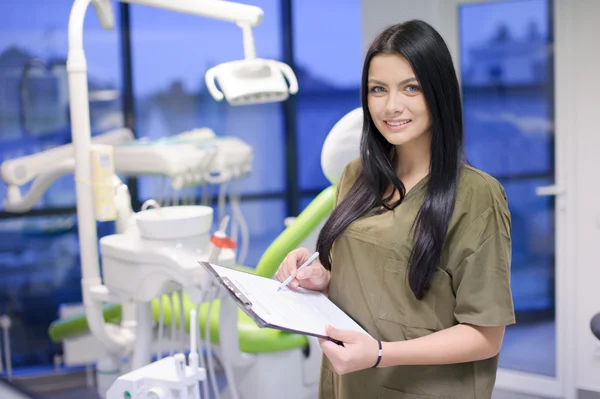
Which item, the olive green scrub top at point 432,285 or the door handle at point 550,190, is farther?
the door handle at point 550,190

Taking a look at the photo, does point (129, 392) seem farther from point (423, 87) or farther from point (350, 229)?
point (423, 87)

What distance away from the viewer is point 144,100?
15.3 feet

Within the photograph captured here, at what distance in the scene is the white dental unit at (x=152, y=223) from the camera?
217cm

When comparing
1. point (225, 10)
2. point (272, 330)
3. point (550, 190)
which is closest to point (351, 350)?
point (272, 330)

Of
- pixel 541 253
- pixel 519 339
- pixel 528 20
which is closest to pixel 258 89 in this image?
pixel 528 20

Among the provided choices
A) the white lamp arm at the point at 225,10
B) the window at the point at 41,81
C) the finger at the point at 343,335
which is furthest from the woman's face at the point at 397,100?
the window at the point at 41,81

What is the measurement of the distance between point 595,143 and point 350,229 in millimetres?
2132

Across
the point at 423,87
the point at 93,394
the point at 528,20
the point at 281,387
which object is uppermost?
the point at 528,20

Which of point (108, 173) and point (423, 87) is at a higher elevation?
point (423, 87)

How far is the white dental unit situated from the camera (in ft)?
7.13

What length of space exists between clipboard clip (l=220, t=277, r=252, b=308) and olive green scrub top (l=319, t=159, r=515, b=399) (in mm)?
263

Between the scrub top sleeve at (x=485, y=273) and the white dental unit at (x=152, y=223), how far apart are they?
931mm

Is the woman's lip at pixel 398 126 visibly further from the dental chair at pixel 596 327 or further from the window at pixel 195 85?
the window at pixel 195 85

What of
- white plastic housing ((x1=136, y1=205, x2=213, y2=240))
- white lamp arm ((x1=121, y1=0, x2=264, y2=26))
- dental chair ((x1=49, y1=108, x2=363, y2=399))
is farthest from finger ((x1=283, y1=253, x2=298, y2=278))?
white lamp arm ((x1=121, y1=0, x2=264, y2=26))
